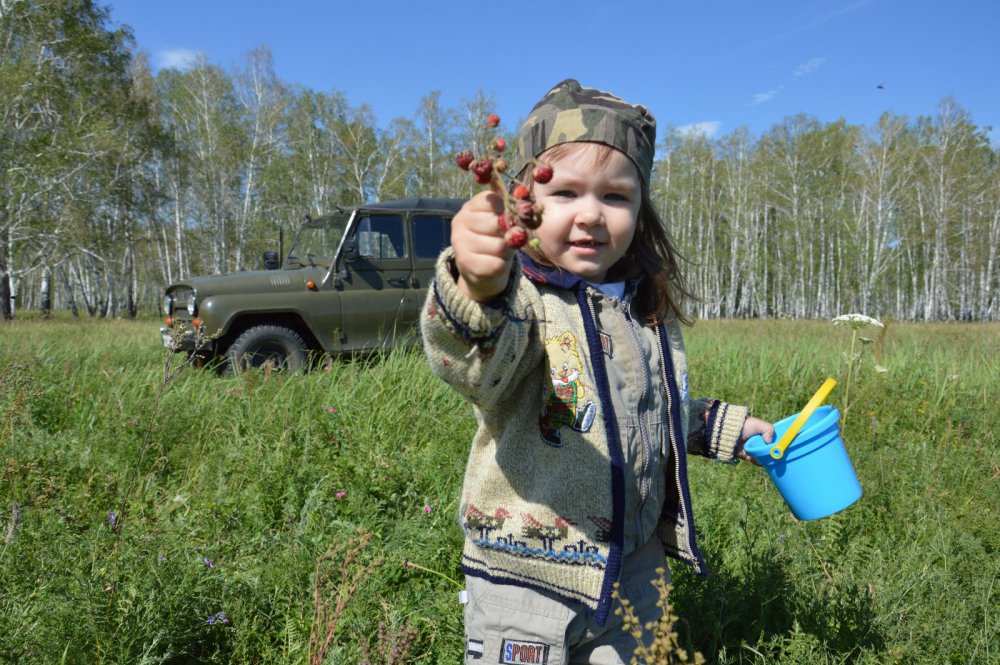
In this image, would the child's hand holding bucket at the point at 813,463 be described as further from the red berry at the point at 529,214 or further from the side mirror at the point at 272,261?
the side mirror at the point at 272,261

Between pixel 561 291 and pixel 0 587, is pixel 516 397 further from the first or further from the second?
pixel 0 587

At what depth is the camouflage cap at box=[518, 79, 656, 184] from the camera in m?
1.23

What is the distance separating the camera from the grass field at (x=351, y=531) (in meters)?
1.72

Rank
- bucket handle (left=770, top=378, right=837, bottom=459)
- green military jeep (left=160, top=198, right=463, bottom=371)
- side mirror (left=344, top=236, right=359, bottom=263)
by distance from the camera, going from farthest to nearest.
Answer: side mirror (left=344, top=236, right=359, bottom=263)
green military jeep (left=160, top=198, right=463, bottom=371)
bucket handle (left=770, top=378, right=837, bottom=459)

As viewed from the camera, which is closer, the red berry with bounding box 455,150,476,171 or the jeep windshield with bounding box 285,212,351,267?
the red berry with bounding box 455,150,476,171

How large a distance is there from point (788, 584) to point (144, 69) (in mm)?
31087

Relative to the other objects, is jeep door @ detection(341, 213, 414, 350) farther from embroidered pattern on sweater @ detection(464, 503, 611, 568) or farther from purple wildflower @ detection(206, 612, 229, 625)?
embroidered pattern on sweater @ detection(464, 503, 611, 568)

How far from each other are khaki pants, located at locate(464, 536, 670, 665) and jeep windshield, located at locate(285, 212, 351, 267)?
5.80 metres

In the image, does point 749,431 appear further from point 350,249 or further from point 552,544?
point 350,249

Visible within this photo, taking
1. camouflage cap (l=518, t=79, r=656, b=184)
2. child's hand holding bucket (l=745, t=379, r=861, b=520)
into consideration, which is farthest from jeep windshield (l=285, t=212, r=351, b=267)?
child's hand holding bucket (l=745, t=379, r=861, b=520)

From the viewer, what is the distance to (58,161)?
16516 millimetres

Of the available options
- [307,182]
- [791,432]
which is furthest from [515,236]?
[307,182]

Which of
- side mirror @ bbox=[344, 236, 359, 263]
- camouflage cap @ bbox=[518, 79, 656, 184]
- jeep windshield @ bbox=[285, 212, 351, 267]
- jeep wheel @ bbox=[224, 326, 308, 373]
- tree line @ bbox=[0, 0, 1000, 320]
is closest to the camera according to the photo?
camouflage cap @ bbox=[518, 79, 656, 184]

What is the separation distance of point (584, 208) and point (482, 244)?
0.51 m
